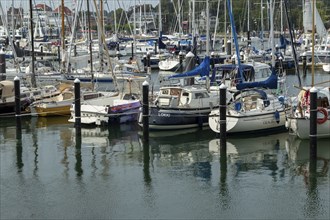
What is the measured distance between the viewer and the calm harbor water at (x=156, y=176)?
883 inches

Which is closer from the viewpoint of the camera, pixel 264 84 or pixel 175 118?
pixel 175 118

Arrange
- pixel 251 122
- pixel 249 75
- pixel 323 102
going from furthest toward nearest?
pixel 249 75
pixel 251 122
pixel 323 102

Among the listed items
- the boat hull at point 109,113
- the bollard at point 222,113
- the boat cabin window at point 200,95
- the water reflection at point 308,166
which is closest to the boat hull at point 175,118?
the boat cabin window at point 200,95

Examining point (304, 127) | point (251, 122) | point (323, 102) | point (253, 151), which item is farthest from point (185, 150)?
point (323, 102)

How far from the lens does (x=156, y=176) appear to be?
2672cm

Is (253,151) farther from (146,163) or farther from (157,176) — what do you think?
(157,176)

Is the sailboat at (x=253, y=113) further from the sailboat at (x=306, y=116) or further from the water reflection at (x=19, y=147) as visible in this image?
the water reflection at (x=19, y=147)

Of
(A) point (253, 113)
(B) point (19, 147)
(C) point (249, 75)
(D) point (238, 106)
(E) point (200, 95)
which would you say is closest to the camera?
(B) point (19, 147)

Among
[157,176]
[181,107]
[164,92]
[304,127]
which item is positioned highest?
[164,92]

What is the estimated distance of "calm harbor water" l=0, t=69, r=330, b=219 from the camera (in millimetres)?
22438

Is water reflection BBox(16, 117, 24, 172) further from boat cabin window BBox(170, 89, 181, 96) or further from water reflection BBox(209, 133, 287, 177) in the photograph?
water reflection BBox(209, 133, 287, 177)

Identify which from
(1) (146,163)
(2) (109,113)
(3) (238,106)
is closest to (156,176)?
(1) (146,163)

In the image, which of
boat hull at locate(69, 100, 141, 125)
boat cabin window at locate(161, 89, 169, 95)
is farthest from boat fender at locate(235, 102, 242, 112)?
boat hull at locate(69, 100, 141, 125)

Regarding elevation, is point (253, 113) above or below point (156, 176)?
above
